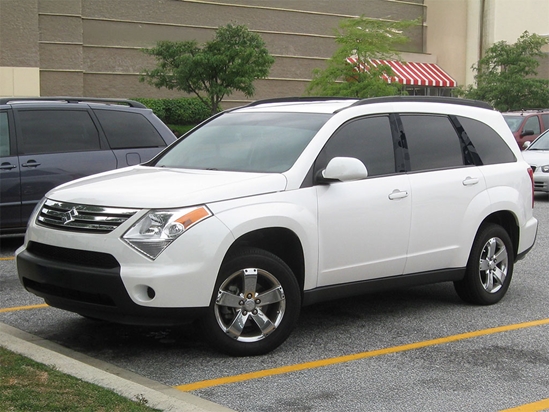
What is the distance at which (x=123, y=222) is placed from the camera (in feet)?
18.7

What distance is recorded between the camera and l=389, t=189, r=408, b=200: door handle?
6879 mm

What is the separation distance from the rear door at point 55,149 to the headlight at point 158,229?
5.21 metres

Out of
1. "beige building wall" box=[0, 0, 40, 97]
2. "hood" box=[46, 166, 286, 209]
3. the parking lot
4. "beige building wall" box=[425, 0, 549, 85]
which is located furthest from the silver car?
"beige building wall" box=[425, 0, 549, 85]

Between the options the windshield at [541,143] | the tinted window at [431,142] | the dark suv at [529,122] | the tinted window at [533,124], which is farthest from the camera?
the tinted window at [533,124]

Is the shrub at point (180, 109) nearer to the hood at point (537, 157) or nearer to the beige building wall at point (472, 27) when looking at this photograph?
the beige building wall at point (472, 27)

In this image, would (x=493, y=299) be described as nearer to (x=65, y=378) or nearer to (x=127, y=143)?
(x=65, y=378)

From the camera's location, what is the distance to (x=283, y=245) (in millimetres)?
6375

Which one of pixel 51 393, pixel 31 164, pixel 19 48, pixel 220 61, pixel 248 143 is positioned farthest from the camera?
pixel 19 48

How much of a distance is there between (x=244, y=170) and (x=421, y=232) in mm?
1625

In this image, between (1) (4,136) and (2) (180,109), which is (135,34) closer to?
(2) (180,109)

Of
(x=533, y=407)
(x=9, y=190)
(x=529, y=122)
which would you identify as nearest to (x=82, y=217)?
(x=533, y=407)

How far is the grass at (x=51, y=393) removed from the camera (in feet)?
15.1

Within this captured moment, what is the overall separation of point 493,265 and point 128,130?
551 cm

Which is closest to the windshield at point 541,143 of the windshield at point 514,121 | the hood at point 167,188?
the windshield at point 514,121
